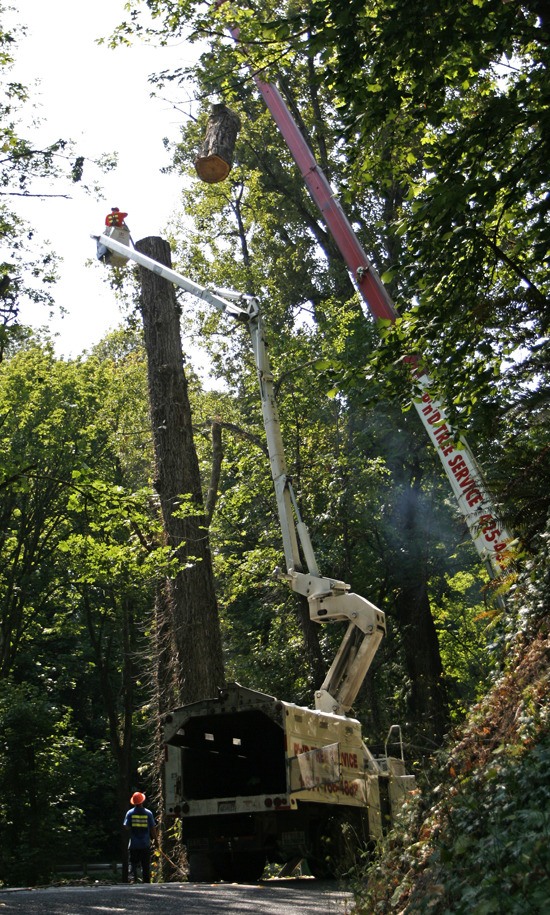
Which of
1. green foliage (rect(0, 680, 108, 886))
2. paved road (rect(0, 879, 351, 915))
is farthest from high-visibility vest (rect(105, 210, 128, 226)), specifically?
green foliage (rect(0, 680, 108, 886))

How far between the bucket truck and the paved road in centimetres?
111

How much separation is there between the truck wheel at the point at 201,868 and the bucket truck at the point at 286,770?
16mm

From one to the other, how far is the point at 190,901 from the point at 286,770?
296 centimetres

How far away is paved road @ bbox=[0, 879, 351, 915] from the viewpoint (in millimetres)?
7824

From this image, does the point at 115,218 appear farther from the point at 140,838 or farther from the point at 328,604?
the point at 140,838

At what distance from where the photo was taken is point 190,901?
8828 mm

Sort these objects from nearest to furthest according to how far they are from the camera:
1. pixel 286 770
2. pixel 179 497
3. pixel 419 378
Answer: pixel 286 770 → pixel 419 378 → pixel 179 497

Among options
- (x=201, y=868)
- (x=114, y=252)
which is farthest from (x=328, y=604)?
(x=114, y=252)

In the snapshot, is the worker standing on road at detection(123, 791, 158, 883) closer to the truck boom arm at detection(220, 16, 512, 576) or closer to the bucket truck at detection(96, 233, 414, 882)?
the bucket truck at detection(96, 233, 414, 882)

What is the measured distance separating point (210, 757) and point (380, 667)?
12549mm

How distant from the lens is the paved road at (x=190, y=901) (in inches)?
308

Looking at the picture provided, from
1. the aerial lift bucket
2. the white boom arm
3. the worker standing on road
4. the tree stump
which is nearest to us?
the white boom arm

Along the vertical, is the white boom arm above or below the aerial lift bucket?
below

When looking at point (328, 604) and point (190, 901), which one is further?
point (328, 604)
